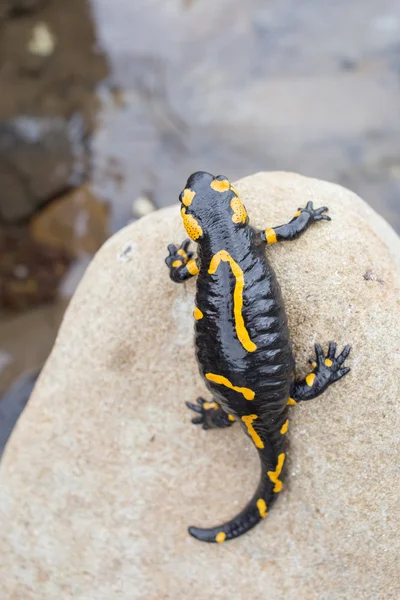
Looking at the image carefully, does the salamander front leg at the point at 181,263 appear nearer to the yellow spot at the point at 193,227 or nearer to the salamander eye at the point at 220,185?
the yellow spot at the point at 193,227

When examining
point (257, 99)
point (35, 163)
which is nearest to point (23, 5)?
point (35, 163)

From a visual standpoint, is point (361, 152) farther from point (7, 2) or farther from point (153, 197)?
point (7, 2)

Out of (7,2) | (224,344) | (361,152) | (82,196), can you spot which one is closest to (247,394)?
(224,344)

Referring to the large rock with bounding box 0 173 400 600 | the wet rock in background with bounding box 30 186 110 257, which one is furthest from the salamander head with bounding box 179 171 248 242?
the wet rock in background with bounding box 30 186 110 257

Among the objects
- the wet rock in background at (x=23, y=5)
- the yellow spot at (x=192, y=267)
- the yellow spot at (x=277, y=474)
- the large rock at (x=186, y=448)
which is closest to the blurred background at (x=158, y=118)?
the wet rock in background at (x=23, y=5)

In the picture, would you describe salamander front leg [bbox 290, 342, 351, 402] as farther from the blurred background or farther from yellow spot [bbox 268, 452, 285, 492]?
the blurred background

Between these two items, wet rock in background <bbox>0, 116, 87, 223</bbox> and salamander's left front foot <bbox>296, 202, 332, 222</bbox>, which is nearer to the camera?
salamander's left front foot <bbox>296, 202, 332, 222</bbox>
